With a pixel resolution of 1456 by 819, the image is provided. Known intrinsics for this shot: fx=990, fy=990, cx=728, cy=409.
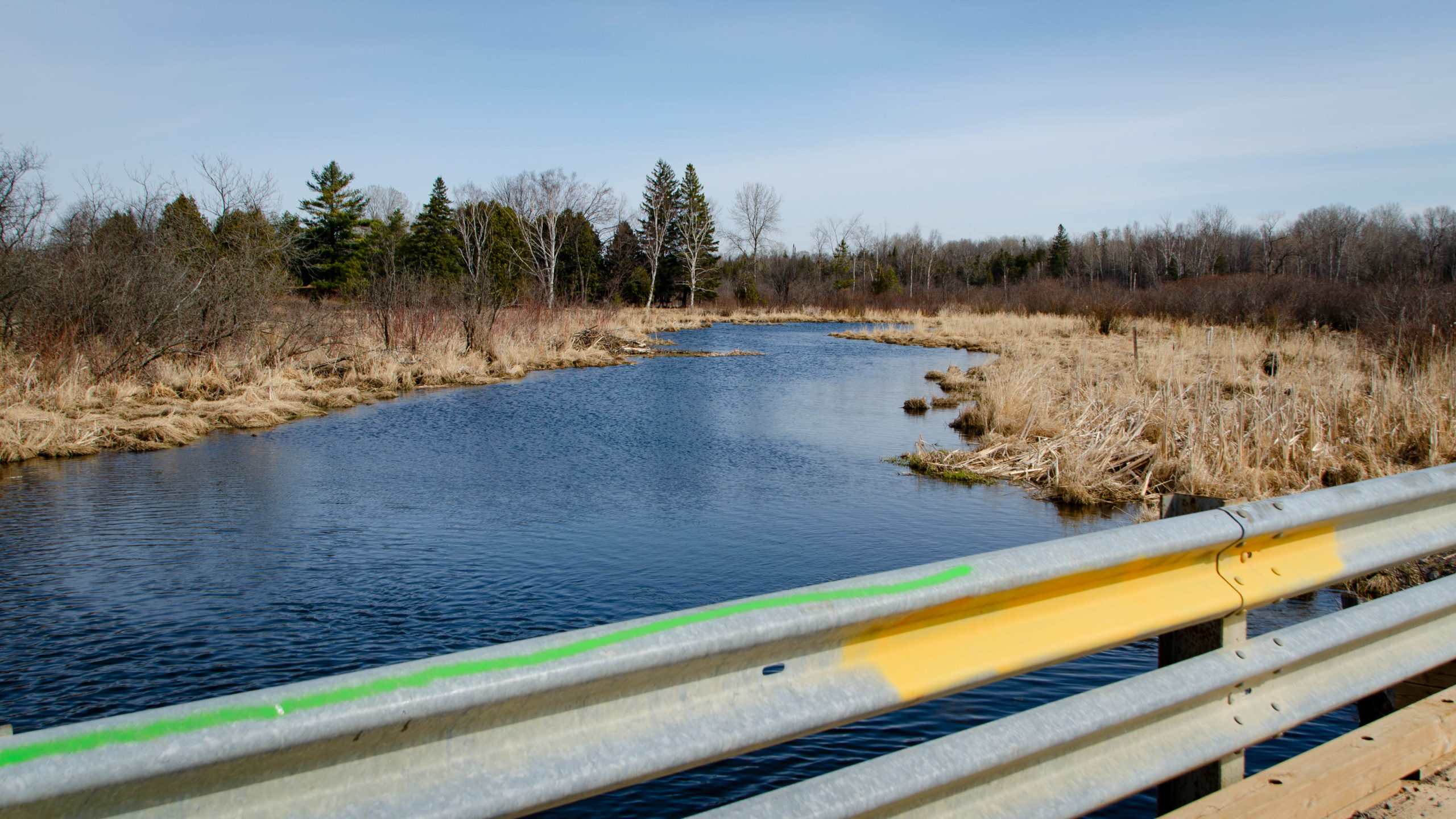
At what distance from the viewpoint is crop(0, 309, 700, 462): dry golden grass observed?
13367 millimetres

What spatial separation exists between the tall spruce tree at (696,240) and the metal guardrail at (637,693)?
209 feet

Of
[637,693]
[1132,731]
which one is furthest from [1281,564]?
[637,693]

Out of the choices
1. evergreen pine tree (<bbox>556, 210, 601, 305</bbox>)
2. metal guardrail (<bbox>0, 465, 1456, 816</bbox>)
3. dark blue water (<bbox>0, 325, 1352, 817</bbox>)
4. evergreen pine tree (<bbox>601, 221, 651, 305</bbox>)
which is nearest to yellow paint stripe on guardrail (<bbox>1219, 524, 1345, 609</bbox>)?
metal guardrail (<bbox>0, 465, 1456, 816</bbox>)

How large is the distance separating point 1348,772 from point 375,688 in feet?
7.93

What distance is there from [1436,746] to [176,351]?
1993 centimetres

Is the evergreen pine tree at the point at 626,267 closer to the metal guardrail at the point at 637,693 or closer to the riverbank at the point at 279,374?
the riverbank at the point at 279,374

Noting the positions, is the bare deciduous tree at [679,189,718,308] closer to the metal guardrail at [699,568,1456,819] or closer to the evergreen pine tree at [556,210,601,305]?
the evergreen pine tree at [556,210,601,305]

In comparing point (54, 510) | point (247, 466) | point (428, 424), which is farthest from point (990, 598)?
point (428, 424)

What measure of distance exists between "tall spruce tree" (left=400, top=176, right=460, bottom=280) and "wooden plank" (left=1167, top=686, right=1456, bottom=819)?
2183 inches

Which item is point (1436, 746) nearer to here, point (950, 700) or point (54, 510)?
point (950, 700)

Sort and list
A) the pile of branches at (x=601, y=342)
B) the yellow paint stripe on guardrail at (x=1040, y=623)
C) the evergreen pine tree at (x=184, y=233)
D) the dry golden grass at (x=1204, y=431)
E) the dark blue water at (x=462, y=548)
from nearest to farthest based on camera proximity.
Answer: the yellow paint stripe on guardrail at (x=1040, y=623) < the dark blue water at (x=462, y=548) < the dry golden grass at (x=1204, y=431) < the evergreen pine tree at (x=184, y=233) < the pile of branches at (x=601, y=342)

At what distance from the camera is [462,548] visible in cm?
816

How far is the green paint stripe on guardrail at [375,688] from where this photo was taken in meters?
1.20

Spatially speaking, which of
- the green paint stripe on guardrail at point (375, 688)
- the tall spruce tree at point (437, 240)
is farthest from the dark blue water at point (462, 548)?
the tall spruce tree at point (437, 240)
